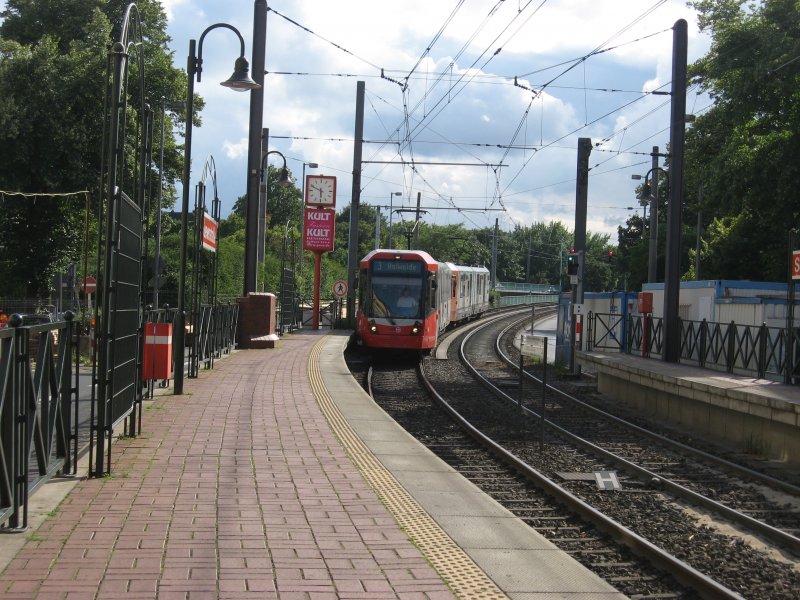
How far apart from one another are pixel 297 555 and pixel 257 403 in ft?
26.8

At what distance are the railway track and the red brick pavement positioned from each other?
1842 millimetres

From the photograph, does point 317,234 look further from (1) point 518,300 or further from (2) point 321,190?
(1) point 518,300

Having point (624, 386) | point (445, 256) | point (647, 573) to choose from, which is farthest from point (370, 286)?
point (445, 256)

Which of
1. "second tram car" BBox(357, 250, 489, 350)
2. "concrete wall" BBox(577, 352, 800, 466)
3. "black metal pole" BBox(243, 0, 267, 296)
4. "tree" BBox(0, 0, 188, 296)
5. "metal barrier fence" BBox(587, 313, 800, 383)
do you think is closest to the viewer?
"concrete wall" BBox(577, 352, 800, 466)

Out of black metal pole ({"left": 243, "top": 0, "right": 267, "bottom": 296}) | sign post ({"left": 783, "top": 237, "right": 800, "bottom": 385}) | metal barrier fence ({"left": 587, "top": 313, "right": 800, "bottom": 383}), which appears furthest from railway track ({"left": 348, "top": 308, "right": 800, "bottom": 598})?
black metal pole ({"left": 243, "top": 0, "right": 267, "bottom": 296})

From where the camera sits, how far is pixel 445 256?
102 metres

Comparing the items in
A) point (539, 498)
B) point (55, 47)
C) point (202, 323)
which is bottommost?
point (539, 498)

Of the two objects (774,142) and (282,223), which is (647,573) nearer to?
(774,142)

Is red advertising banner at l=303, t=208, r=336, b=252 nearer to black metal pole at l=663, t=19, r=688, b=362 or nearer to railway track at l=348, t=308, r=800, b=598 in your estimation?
black metal pole at l=663, t=19, r=688, b=362

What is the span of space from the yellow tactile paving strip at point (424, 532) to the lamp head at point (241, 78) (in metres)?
7.07

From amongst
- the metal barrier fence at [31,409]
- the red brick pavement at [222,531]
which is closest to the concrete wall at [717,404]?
the red brick pavement at [222,531]

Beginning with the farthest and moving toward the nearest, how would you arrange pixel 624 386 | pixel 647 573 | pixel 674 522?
pixel 624 386
pixel 674 522
pixel 647 573

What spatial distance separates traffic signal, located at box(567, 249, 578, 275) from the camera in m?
24.8

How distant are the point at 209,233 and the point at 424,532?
10990 mm
